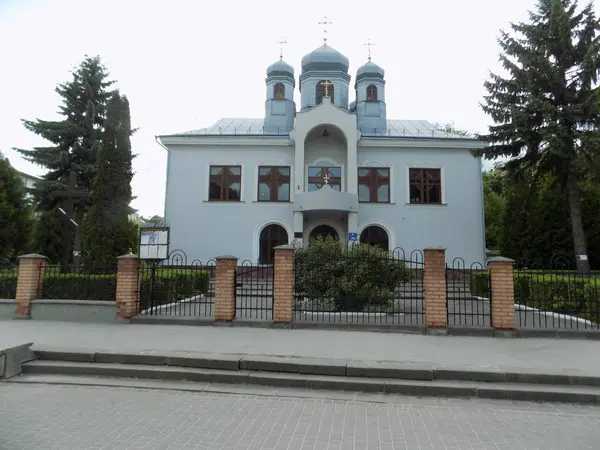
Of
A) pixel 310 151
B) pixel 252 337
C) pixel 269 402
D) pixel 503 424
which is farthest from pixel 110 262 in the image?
pixel 310 151

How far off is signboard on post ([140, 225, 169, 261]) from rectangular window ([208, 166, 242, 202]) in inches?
361

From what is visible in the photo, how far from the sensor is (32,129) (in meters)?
25.6

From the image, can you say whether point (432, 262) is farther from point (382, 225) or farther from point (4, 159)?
point (4, 159)

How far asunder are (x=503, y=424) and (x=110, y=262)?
10.2 meters

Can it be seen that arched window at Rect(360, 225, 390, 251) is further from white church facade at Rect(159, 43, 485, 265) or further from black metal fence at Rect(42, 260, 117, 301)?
black metal fence at Rect(42, 260, 117, 301)

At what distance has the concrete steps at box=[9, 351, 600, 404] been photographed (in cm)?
531

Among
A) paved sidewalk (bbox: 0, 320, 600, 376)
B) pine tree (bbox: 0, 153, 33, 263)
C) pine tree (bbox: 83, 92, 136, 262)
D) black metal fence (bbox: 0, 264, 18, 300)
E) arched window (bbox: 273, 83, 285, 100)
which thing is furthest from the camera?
arched window (bbox: 273, 83, 285, 100)

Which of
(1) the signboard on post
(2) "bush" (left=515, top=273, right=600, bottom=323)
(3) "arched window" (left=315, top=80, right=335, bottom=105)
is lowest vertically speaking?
(2) "bush" (left=515, top=273, right=600, bottom=323)

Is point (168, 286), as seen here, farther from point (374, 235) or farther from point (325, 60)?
point (325, 60)

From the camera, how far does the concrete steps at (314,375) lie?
531 cm

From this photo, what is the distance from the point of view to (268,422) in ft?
14.2

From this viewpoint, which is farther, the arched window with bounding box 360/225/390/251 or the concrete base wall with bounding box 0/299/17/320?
the arched window with bounding box 360/225/390/251

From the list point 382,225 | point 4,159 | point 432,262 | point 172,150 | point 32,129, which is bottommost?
point 432,262

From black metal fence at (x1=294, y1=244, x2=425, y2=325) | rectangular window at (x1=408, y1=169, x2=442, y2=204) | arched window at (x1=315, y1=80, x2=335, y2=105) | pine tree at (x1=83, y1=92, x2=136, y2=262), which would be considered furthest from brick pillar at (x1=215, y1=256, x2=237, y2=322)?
arched window at (x1=315, y1=80, x2=335, y2=105)
